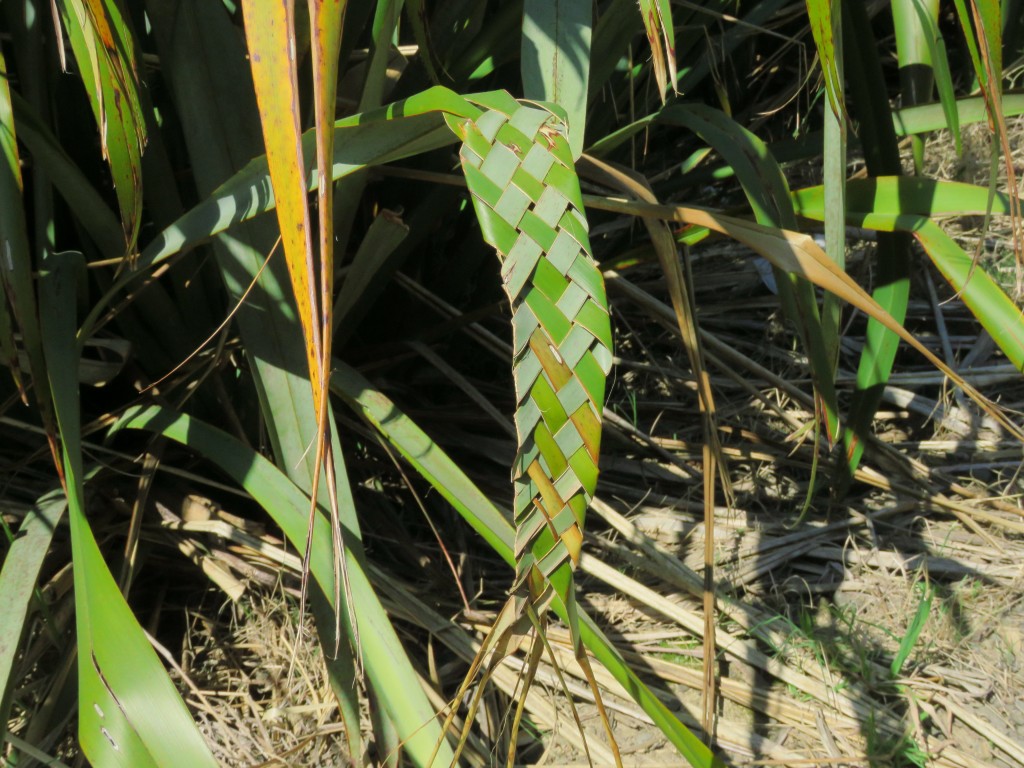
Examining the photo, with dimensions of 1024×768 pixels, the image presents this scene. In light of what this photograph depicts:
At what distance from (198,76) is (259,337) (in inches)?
7.9

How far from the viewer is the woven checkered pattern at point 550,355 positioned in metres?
0.37

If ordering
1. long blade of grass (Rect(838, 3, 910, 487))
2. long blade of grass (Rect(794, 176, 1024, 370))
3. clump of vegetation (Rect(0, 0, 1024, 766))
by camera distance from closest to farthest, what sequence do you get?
1. clump of vegetation (Rect(0, 0, 1024, 766))
2. long blade of grass (Rect(794, 176, 1024, 370))
3. long blade of grass (Rect(838, 3, 910, 487))

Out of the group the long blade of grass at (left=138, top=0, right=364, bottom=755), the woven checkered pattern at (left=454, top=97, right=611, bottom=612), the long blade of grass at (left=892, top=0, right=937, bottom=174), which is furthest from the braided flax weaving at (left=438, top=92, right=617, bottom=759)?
the long blade of grass at (left=892, top=0, right=937, bottom=174)

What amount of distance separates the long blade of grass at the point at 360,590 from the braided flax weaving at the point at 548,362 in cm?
18

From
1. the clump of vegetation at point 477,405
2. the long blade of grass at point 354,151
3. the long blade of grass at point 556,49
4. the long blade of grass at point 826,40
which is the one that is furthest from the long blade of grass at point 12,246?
the long blade of grass at point 826,40

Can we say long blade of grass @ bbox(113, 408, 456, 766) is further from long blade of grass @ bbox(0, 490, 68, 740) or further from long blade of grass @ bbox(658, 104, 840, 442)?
long blade of grass @ bbox(658, 104, 840, 442)

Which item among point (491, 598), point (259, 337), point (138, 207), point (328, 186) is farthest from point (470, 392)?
point (328, 186)

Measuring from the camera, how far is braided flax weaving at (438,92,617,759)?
37 centimetres

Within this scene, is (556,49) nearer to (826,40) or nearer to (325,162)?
(826,40)

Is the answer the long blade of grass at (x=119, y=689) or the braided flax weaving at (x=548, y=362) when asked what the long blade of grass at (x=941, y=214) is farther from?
the long blade of grass at (x=119, y=689)

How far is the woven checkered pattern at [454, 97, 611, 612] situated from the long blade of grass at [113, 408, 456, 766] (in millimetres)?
200

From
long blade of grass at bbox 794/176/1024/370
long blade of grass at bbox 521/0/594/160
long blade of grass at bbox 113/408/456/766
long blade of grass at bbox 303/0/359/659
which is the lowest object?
long blade of grass at bbox 113/408/456/766

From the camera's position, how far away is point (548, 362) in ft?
1.22

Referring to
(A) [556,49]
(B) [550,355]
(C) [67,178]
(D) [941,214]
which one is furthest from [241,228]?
(D) [941,214]
